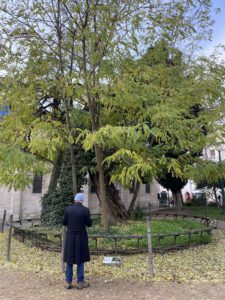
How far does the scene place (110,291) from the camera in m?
4.71

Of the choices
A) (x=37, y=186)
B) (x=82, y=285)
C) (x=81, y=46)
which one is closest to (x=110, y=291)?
(x=82, y=285)

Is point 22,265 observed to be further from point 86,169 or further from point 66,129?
point 86,169

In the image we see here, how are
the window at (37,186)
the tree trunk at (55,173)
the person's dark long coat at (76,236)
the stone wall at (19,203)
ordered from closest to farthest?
1. the person's dark long coat at (76,236)
2. the tree trunk at (55,173)
3. the stone wall at (19,203)
4. the window at (37,186)

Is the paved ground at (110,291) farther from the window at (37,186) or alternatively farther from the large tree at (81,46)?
the window at (37,186)

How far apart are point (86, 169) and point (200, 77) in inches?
217

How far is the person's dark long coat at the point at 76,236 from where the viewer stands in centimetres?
480

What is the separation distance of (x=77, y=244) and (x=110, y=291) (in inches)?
39.6

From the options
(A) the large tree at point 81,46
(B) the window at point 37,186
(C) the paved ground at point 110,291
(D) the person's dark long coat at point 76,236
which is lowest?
(C) the paved ground at point 110,291

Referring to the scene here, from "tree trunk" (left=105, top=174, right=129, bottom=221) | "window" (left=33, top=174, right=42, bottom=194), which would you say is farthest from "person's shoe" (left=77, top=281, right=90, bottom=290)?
"window" (left=33, top=174, right=42, bottom=194)

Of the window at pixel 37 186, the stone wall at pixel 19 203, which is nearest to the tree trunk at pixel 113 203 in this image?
the stone wall at pixel 19 203

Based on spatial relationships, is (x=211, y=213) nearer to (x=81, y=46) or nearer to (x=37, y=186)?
(x=37, y=186)

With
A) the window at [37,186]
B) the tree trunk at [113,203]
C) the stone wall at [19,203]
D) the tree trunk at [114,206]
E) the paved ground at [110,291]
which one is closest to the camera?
the paved ground at [110,291]

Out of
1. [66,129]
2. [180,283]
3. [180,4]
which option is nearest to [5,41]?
[66,129]

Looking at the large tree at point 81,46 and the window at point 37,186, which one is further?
the window at point 37,186
